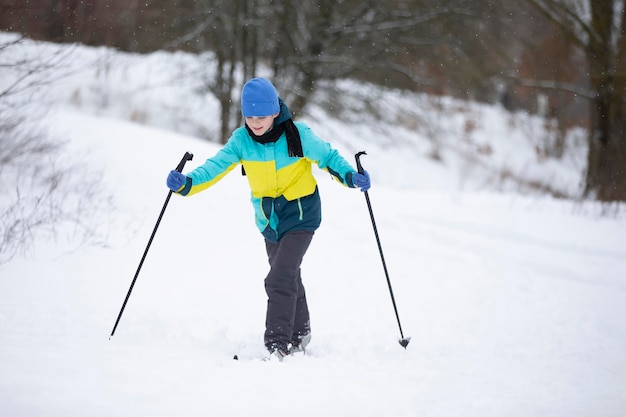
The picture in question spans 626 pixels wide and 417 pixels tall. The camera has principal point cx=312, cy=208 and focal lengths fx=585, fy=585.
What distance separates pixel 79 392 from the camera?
2588 millimetres

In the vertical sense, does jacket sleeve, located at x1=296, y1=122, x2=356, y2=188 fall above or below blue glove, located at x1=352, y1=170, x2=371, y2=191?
above

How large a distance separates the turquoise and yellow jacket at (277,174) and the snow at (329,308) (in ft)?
2.98

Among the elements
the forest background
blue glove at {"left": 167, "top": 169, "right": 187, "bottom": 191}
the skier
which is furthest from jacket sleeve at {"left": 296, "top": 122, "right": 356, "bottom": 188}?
the forest background

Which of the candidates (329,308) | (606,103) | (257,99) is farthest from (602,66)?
(257,99)

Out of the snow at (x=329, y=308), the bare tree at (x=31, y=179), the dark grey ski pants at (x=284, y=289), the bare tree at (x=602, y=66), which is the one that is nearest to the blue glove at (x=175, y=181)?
the dark grey ski pants at (x=284, y=289)

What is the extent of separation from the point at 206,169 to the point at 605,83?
11.6 metres

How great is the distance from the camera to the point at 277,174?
3.79m

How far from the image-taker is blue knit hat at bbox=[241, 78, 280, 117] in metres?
3.62

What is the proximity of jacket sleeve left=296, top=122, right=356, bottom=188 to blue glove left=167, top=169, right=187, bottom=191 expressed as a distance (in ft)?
2.62

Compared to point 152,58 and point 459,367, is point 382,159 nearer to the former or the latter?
point 152,58

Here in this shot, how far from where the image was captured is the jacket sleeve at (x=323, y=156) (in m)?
3.79

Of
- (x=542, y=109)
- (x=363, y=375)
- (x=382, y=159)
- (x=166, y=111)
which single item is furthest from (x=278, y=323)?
(x=542, y=109)

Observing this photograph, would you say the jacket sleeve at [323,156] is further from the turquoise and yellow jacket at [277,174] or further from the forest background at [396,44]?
the forest background at [396,44]

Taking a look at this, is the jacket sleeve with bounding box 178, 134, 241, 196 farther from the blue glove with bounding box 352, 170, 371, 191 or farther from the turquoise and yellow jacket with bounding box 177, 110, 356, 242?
the blue glove with bounding box 352, 170, 371, 191
